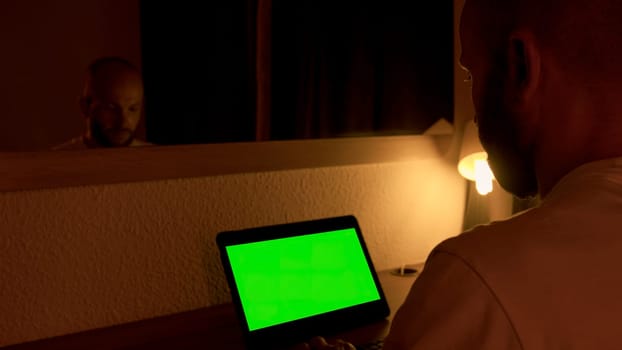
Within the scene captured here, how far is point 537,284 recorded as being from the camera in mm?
574

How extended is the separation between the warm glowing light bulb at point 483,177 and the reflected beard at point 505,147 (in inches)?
29.8

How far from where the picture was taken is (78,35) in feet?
4.18

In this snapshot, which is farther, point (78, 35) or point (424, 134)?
point (424, 134)

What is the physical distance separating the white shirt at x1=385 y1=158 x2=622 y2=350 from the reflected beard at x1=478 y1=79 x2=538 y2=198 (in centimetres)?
17

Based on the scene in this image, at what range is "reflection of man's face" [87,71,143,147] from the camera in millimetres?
1229

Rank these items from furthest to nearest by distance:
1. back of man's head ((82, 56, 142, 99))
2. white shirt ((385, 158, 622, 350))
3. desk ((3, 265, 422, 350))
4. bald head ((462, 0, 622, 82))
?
back of man's head ((82, 56, 142, 99))
desk ((3, 265, 422, 350))
bald head ((462, 0, 622, 82))
white shirt ((385, 158, 622, 350))

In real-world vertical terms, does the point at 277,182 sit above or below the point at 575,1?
below

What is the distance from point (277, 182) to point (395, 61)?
0.58m

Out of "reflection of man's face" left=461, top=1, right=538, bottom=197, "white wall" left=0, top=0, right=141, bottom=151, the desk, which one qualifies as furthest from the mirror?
"reflection of man's face" left=461, top=1, right=538, bottom=197

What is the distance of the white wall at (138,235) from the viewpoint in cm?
114

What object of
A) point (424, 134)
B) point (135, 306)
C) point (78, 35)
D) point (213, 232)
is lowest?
point (135, 306)

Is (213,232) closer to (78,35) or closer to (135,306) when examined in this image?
(135,306)

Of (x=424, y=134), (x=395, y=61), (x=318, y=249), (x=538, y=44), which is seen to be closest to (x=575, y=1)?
(x=538, y=44)

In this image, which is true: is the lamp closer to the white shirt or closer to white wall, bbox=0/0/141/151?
white wall, bbox=0/0/141/151
